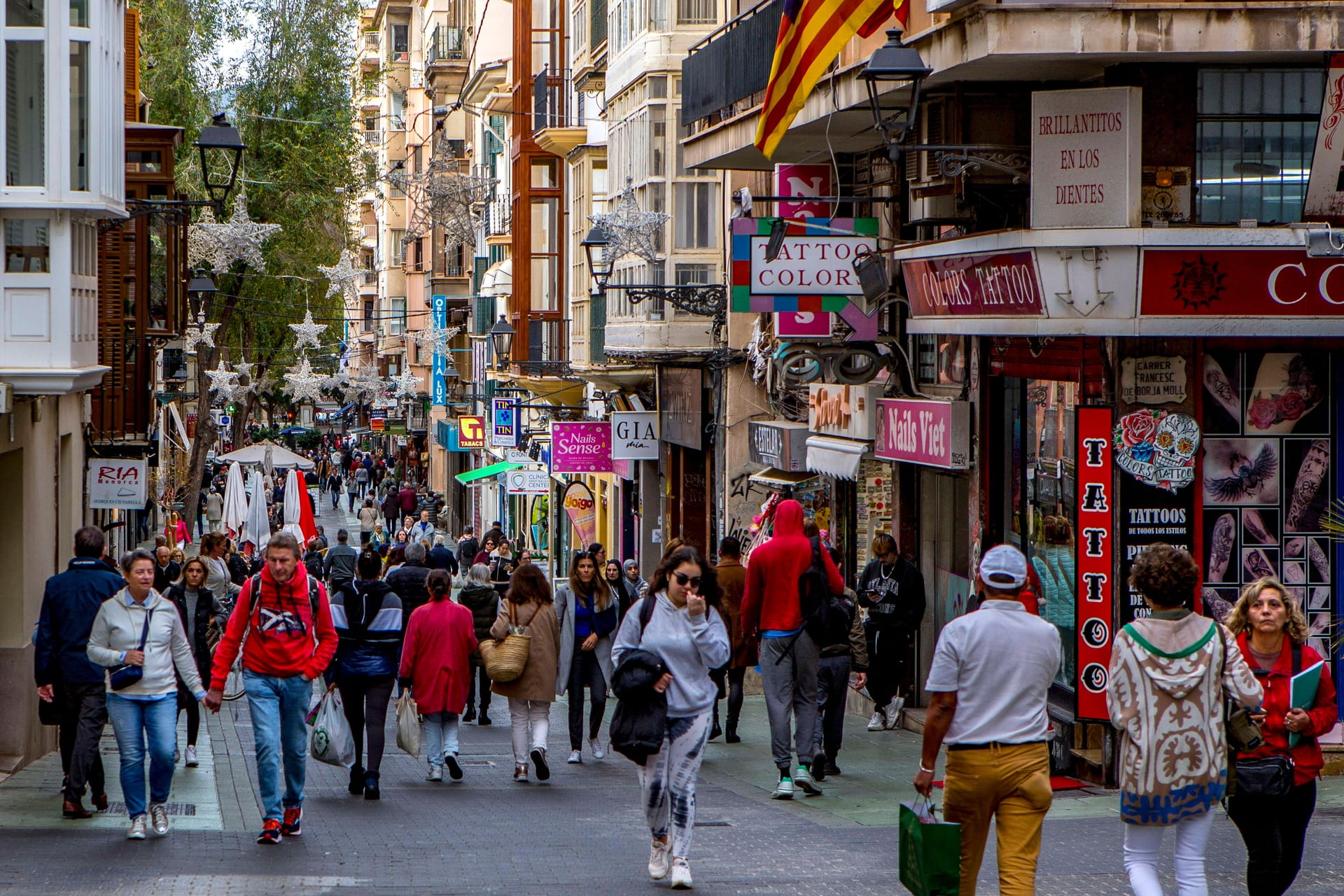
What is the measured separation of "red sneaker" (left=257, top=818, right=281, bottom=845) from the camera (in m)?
9.69

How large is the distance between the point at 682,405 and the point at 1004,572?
69.6 ft

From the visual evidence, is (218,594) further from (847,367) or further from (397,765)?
(847,367)

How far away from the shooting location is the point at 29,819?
10.7 meters

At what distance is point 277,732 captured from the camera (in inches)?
389

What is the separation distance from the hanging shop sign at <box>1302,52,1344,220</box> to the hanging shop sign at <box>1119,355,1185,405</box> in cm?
131

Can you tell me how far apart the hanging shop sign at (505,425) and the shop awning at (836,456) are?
20.7 m

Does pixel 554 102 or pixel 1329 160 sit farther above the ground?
pixel 554 102

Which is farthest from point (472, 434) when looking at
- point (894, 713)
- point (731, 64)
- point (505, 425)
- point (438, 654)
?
point (438, 654)

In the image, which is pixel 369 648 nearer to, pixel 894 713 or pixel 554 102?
pixel 894 713

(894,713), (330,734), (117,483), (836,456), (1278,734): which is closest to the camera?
(1278,734)

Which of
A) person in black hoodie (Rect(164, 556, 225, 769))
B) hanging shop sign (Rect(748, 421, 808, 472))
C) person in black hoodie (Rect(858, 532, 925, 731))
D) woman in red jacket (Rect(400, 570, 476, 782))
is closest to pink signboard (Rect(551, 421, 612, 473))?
hanging shop sign (Rect(748, 421, 808, 472))

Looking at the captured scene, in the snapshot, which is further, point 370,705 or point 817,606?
point 370,705

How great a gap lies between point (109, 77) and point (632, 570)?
7.21 meters

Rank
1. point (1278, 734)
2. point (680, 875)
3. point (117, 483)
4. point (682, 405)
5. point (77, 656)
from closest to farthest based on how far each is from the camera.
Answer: point (1278, 734), point (680, 875), point (77, 656), point (117, 483), point (682, 405)
